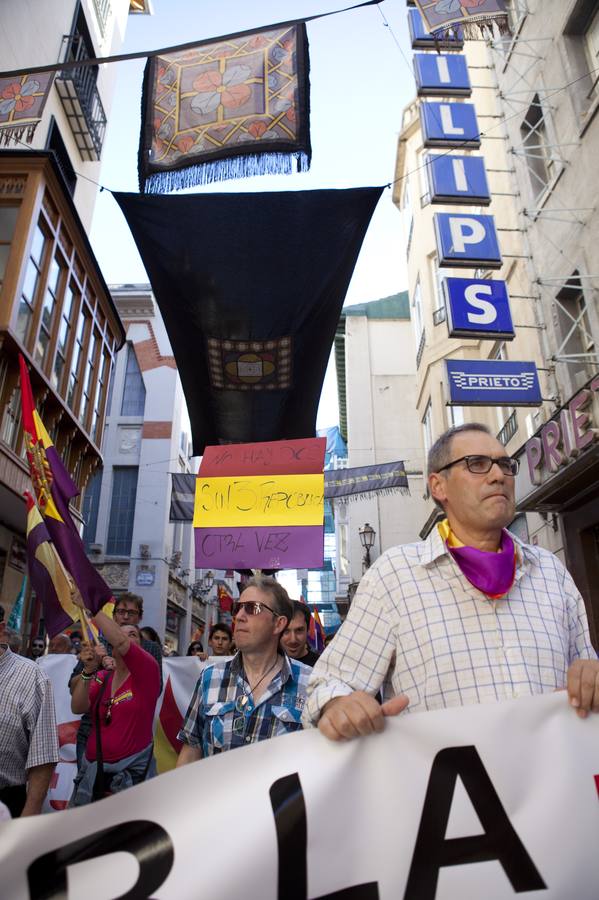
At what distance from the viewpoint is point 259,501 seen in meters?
6.40

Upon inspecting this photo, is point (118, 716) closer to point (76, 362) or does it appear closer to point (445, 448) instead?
point (445, 448)

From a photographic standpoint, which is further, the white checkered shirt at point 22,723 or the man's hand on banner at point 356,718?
the white checkered shirt at point 22,723

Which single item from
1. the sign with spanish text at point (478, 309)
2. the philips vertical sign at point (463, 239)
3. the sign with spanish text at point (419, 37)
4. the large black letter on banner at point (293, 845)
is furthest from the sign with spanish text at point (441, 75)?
the large black letter on banner at point (293, 845)

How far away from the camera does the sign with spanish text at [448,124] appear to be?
12367 millimetres

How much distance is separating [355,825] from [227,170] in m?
5.16

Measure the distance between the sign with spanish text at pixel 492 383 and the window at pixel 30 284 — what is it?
319 inches

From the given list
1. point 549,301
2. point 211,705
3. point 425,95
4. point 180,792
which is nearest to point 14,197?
point 425,95

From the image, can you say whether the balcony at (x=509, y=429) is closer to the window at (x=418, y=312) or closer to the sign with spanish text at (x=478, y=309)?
the sign with spanish text at (x=478, y=309)

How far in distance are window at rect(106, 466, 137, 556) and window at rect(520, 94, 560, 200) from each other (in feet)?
70.6

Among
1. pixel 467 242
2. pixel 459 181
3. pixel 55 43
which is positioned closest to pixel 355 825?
pixel 467 242

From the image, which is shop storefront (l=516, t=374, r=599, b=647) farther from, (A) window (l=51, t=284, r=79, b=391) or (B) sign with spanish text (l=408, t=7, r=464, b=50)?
(A) window (l=51, t=284, r=79, b=391)

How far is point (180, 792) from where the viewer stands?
1.63 meters

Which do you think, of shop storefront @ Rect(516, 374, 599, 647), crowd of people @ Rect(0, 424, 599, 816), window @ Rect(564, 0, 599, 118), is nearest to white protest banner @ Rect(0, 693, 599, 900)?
crowd of people @ Rect(0, 424, 599, 816)

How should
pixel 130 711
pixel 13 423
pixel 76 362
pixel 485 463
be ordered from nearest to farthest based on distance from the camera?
pixel 485 463 → pixel 130 711 → pixel 13 423 → pixel 76 362
